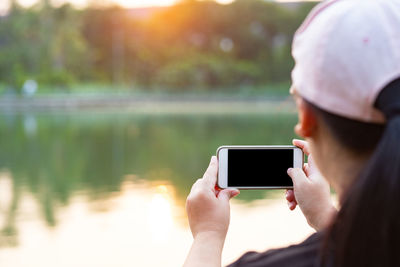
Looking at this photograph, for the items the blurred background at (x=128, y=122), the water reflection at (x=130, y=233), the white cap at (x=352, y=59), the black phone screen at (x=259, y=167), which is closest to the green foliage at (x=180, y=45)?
the blurred background at (x=128, y=122)

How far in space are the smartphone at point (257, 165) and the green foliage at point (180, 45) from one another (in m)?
24.1

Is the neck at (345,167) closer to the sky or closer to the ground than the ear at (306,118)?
closer to the ground

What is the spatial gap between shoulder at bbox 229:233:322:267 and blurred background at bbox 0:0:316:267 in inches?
8.5

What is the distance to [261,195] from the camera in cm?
467

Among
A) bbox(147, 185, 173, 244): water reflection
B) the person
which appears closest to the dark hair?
the person

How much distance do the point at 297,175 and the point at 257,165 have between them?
67 mm

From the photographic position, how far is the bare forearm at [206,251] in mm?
518

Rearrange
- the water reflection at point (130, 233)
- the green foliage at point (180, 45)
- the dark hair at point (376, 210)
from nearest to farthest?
the dark hair at point (376, 210)
the water reflection at point (130, 233)
the green foliage at point (180, 45)

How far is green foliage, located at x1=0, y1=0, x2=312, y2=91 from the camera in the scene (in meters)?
25.2

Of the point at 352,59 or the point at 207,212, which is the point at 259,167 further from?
the point at 352,59

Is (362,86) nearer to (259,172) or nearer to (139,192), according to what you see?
(259,172)

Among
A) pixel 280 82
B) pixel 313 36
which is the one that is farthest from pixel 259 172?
pixel 280 82

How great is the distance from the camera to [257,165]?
27.2 inches

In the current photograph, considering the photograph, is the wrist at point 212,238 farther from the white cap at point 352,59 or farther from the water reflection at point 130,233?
the water reflection at point 130,233
